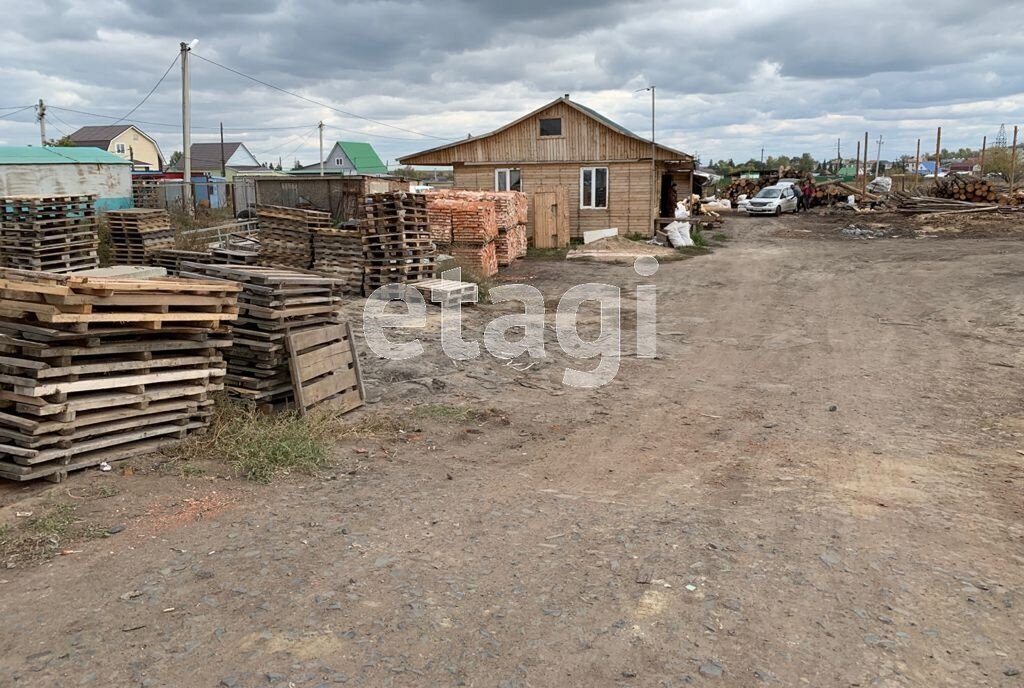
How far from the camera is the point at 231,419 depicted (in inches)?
293

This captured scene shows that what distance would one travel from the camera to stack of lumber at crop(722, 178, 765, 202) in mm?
53344

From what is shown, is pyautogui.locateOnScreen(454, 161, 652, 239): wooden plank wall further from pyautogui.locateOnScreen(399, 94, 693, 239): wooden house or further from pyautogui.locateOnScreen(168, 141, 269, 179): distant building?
pyautogui.locateOnScreen(168, 141, 269, 179): distant building

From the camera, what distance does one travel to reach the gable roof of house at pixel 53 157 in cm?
3011

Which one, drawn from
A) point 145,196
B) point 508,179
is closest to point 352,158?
point 145,196

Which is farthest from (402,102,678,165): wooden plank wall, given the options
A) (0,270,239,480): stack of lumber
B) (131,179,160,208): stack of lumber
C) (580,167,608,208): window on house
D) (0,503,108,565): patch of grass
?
(0,503,108,565): patch of grass

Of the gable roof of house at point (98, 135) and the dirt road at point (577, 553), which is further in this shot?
the gable roof of house at point (98, 135)

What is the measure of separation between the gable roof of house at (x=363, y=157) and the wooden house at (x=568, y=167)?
57131 millimetres

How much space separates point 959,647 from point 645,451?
3.56 meters

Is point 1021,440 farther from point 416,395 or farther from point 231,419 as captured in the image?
point 231,419

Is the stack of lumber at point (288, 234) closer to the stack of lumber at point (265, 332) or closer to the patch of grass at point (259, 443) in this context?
the stack of lumber at point (265, 332)

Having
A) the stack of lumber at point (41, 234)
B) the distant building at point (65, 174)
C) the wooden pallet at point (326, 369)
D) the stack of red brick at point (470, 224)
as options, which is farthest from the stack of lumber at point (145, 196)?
the wooden pallet at point (326, 369)

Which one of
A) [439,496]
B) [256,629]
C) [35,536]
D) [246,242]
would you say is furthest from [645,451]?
[246,242]

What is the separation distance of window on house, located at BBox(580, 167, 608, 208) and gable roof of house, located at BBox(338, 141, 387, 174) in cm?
5894

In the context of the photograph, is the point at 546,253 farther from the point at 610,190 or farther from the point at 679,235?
the point at 679,235
